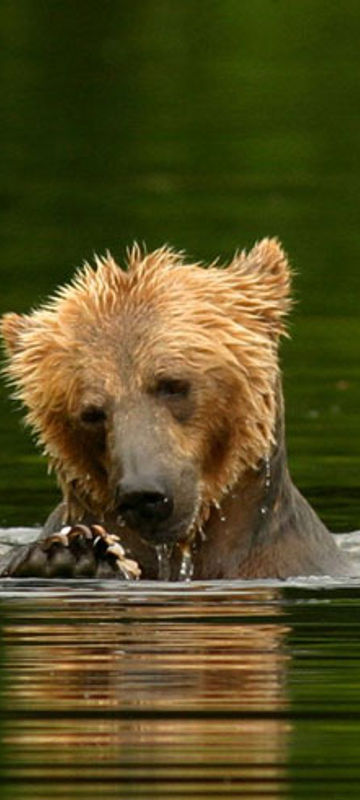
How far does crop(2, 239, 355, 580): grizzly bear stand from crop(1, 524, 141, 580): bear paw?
11 millimetres

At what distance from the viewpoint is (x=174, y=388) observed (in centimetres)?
1172

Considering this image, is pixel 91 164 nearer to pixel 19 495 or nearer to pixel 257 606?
pixel 19 495

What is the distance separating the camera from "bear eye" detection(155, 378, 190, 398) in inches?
460

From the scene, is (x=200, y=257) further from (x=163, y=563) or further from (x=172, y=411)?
(x=172, y=411)

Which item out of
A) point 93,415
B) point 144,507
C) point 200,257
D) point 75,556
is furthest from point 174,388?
point 200,257

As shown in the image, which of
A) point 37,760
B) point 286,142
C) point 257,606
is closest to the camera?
point 37,760

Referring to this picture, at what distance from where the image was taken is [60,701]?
30.0 feet

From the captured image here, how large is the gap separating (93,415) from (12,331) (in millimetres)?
615

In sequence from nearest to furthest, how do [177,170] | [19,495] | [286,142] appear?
[19,495]
[177,170]
[286,142]

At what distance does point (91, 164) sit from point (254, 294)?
18.3 meters

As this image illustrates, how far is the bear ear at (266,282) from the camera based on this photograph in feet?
39.4

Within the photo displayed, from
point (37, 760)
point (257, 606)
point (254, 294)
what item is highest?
point (254, 294)

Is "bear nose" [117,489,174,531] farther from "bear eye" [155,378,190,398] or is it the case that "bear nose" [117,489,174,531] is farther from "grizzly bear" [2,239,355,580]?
"bear eye" [155,378,190,398]

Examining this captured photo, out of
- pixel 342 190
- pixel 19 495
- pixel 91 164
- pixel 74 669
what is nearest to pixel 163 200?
pixel 342 190
